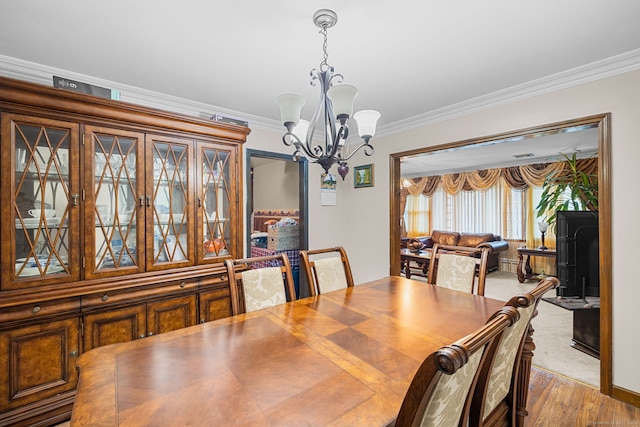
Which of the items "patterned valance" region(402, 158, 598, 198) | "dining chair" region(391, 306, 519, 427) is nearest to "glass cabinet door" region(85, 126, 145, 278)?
"dining chair" region(391, 306, 519, 427)

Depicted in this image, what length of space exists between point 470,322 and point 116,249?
2.33 m

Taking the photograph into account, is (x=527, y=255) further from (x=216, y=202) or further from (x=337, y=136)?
(x=216, y=202)

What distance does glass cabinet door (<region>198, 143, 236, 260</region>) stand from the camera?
2.49 metres

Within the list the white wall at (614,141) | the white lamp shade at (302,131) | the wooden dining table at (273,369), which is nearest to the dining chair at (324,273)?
the wooden dining table at (273,369)

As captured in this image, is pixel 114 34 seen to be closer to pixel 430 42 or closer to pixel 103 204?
pixel 103 204

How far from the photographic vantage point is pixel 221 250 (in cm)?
261

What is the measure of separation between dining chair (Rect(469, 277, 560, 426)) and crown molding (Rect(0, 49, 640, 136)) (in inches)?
69.2

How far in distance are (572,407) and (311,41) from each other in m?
2.98

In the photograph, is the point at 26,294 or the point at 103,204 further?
the point at 103,204

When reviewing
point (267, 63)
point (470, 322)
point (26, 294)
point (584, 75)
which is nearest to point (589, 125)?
point (584, 75)

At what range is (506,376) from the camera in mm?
1309

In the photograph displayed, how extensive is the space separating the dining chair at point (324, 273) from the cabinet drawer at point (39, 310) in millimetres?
1490

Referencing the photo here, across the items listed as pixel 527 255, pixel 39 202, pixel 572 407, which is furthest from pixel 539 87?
pixel 527 255

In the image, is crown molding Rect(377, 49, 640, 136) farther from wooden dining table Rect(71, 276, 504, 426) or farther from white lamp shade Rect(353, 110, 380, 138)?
wooden dining table Rect(71, 276, 504, 426)
